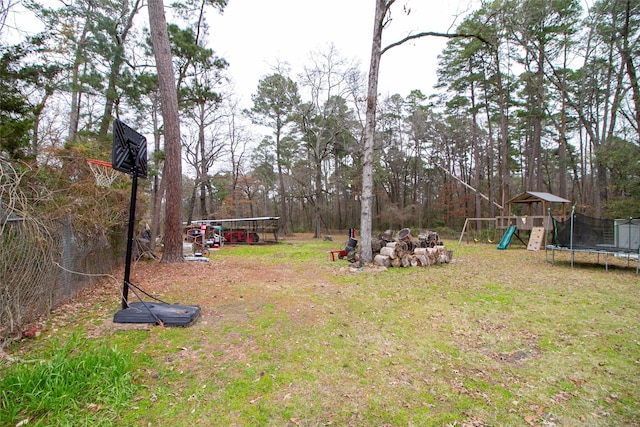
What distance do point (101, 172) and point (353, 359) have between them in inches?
247

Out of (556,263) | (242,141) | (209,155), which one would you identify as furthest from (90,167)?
(242,141)

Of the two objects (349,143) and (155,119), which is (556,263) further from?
(155,119)

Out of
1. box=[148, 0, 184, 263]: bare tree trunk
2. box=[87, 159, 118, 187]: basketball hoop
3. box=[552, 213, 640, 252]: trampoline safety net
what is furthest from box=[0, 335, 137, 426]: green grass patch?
box=[552, 213, 640, 252]: trampoline safety net

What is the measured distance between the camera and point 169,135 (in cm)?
745

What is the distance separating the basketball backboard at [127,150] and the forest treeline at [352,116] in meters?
1.09

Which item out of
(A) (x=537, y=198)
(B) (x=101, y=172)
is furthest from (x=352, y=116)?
(B) (x=101, y=172)

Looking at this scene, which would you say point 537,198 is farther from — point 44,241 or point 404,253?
point 44,241

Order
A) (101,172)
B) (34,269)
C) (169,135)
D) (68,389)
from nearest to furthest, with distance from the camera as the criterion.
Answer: (68,389) → (34,269) → (101,172) → (169,135)

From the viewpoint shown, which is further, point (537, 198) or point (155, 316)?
point (537, 198)

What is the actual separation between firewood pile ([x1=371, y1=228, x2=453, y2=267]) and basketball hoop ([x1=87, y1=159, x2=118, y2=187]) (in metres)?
6.65

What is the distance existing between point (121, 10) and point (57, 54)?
3505 mm

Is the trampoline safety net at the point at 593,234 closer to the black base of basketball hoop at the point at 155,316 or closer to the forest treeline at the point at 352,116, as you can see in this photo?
the forest treeline at the point at 352,116

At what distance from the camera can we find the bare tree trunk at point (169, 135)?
7320 mm

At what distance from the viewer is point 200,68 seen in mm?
12523
